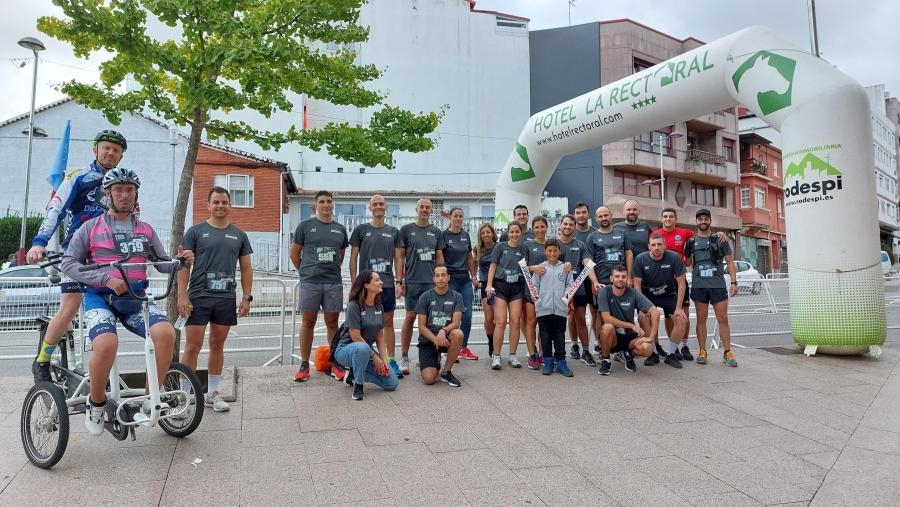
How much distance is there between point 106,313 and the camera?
396 cm

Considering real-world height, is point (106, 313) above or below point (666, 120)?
below

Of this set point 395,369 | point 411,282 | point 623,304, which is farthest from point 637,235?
point 395,369

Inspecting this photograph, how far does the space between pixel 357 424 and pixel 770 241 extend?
46.6m

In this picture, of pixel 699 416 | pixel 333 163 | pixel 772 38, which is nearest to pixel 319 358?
pixel 699 416

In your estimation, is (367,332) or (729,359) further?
(729,359)

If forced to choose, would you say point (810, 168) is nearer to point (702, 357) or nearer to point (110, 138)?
point (702, 357)

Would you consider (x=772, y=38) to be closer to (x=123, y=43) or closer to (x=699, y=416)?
(x=699, y=416)

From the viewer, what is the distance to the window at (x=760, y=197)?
42.4m

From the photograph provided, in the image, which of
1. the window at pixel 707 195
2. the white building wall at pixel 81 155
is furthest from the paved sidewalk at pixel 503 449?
the window at pixel 707 195

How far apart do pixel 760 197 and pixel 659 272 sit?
1619 inches

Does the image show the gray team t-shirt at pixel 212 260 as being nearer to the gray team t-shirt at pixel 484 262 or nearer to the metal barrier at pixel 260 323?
the metal barrier at pixel 260 323

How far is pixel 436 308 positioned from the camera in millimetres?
6227

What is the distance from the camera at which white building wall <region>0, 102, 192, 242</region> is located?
85.0 ft

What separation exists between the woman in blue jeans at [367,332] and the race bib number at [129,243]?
6.67 ft
